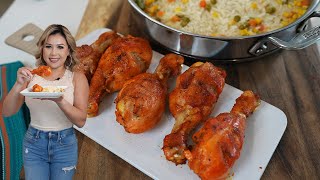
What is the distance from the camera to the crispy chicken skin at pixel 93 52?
4.25 ft

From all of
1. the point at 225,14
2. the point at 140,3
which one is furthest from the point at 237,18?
the point at 140,3

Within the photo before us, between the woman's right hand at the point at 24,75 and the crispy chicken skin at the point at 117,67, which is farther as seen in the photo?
the crispy chicken skin at the point at 117,67

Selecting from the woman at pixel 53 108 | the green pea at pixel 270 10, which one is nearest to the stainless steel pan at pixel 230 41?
the green pea at pixel 270 10

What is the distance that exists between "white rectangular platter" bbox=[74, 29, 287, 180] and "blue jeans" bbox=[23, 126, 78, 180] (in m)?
0.47

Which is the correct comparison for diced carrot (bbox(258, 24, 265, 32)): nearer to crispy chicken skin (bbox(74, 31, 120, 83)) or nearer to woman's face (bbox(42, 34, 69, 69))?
crispy chicken skin (bbox(74, 31, 120, 83))

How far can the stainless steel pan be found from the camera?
138 centimetres

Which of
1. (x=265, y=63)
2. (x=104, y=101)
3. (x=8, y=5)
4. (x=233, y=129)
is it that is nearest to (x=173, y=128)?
(x=233, y=129)

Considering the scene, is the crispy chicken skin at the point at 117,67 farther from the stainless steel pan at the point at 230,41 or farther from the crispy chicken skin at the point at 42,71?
the crispy chicken skin at the point at 42,71

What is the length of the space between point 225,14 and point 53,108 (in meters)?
1.31

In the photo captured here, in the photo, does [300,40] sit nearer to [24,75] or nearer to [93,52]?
[93,52]

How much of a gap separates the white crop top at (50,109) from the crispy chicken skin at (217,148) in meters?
0.51

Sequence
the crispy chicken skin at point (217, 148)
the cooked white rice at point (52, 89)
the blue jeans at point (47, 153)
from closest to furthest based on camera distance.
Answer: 1. the cooked white rice at point (52, 89)
2. the blue jeans at point (47, 153)
3. the crispy chicken skin at point (217, 148)

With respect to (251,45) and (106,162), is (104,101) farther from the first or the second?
(251,45)

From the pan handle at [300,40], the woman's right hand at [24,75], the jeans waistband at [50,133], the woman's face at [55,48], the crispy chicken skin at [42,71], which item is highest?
the woman's face at [55,48]
